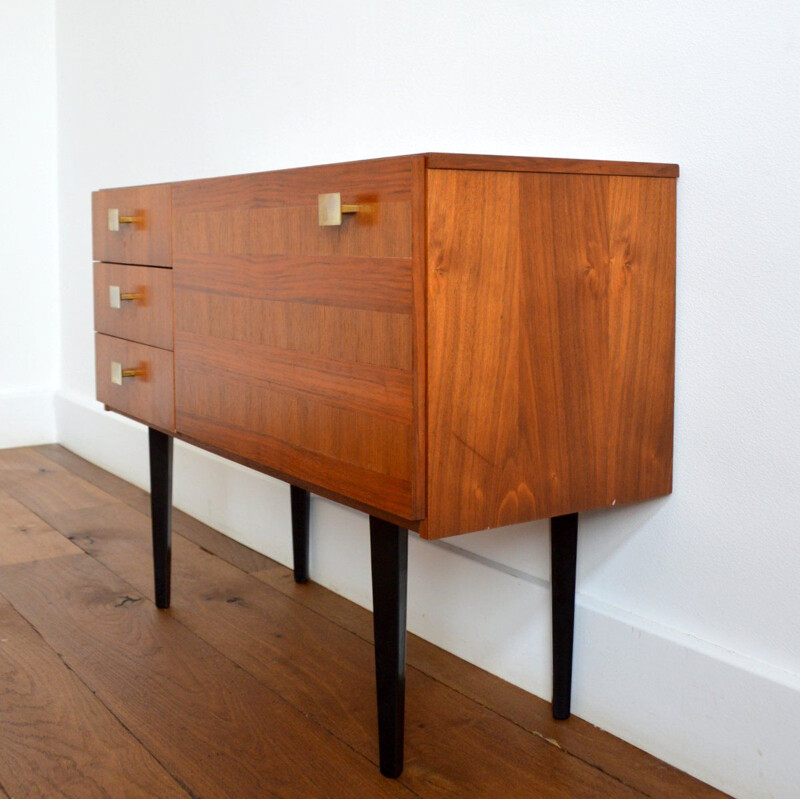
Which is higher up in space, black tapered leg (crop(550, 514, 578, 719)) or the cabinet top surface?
the cabinet top surface

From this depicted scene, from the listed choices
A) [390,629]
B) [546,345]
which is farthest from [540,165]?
[390,629]

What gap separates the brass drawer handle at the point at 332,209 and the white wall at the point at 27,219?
2410mm

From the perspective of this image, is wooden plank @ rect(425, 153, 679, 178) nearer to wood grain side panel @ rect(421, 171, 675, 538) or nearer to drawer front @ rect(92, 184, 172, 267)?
wood grain side panel @ rect(421, 171, 675, 538)

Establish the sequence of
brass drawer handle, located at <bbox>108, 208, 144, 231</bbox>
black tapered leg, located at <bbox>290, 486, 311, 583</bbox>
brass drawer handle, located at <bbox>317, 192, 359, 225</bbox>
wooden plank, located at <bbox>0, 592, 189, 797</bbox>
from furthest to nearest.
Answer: black tapered leg, located at <bbox>290, 486, 311, 583</bbox>, brass drawer handle, located at <bbox>108, 208, 144, 231</bbox>, wooden plank, located at <bbox>0, 592, 189, 797</bbox>, brass drawer handle, located at <bbox>317, 192, 359, 225</bbox>

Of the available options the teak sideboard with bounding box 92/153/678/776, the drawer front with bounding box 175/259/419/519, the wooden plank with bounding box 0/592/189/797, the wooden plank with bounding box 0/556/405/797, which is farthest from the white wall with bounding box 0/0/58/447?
the teak sideboard with bounding box 92/153/678/776

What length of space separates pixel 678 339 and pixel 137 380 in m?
0.88

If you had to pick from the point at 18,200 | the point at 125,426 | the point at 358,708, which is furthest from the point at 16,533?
the point at 18,200

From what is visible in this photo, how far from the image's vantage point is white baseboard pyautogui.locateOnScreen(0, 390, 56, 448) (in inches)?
127

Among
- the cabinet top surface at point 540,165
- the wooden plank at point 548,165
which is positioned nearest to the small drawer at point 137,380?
the cabinet top surface at point 540,165

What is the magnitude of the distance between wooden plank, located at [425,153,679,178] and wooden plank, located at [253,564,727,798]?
70 centimetres

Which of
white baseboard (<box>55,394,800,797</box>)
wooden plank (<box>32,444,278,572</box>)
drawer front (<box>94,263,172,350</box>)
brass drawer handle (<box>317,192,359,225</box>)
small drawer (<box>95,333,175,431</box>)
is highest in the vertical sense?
brass drawer handle (<box>317,192,359,225</box>)

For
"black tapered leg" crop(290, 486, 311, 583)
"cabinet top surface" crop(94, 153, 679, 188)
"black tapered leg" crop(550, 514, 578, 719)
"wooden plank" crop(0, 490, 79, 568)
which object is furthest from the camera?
"wooden plank" crop(0, 490, 79, 568)

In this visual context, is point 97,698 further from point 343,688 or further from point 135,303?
point 135,303

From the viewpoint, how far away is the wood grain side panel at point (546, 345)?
1.02 meters
